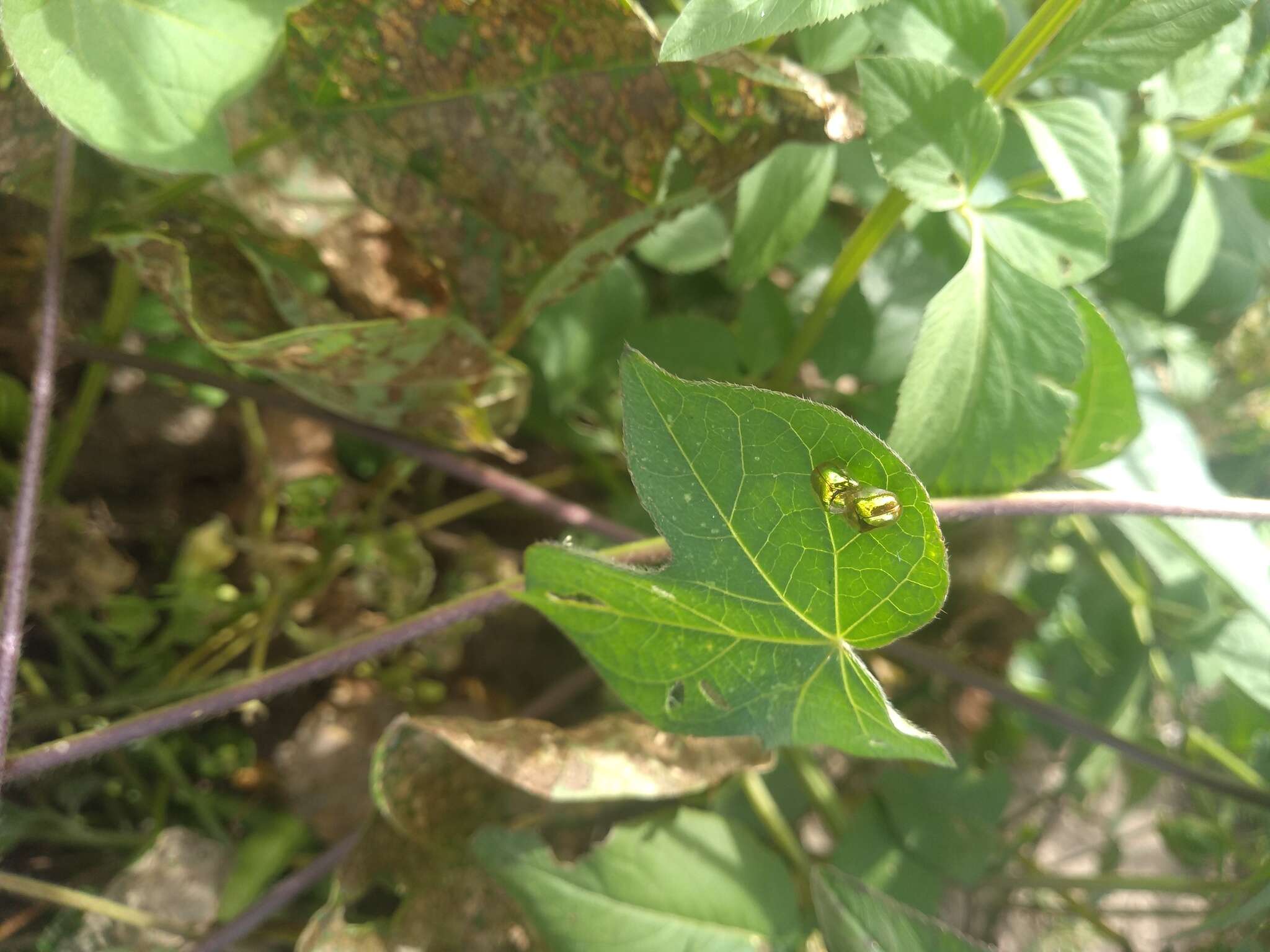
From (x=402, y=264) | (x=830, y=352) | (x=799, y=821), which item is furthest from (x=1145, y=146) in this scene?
(x=799, y=821)

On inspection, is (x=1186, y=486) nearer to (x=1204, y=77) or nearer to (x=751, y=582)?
(x=1204, y=77)

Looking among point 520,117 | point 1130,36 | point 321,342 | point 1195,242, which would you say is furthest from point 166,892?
point 1195,242

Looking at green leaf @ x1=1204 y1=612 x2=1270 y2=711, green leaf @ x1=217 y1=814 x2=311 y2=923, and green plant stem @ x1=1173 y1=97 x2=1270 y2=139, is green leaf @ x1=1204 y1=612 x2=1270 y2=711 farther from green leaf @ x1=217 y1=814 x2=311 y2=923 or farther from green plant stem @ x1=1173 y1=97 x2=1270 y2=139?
green leaf @ x1=217 y1=814 x2=311 y2=923

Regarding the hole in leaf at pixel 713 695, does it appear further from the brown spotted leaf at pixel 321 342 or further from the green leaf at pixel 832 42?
the green leaf at pixel 832 42

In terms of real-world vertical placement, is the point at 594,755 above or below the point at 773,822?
above

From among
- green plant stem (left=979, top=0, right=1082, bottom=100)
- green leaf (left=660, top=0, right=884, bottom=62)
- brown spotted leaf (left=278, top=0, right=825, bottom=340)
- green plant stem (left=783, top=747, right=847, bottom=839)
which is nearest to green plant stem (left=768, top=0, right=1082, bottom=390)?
green plant stem (left=979, top=0, right=1082, bottom=100)

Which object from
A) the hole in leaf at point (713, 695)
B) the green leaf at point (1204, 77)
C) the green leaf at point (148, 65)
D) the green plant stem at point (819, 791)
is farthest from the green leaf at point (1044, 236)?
the green plant stem at point (819, 791)
